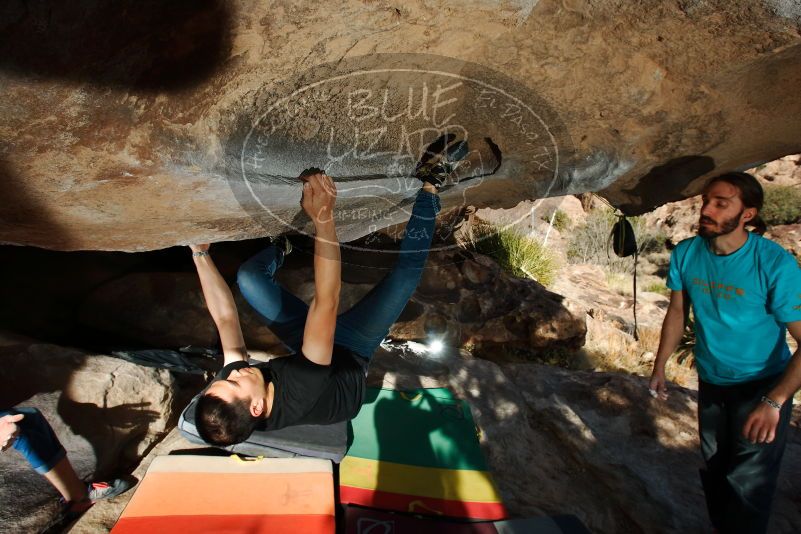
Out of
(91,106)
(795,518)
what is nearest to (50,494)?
(91,106)

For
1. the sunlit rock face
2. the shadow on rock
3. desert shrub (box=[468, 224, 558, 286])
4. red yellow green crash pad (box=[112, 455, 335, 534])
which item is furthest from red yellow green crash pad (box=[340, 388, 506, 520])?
desert shrub (box=[468, 224, 558, 286])

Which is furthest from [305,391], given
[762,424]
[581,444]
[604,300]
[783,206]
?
[783,206]

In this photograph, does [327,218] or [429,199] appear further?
[429,199]

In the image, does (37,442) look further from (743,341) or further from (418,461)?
(743,341)

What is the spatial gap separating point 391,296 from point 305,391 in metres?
0.76

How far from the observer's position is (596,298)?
9.59 m

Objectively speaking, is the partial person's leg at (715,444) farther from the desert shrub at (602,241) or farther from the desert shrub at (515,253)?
the desert shrub at (602,241)

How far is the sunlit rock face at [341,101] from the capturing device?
1456 millimetres

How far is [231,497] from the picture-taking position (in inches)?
80.9

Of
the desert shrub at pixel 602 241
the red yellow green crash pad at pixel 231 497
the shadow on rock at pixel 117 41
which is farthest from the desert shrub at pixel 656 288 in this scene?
the shadow on rock at pixel 117 41

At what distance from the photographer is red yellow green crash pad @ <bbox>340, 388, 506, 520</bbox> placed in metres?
2.35

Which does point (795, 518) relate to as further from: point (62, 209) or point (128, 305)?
point (128, 305)

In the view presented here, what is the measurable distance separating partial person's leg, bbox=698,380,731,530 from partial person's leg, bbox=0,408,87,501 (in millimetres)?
3140

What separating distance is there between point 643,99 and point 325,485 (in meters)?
2.55
